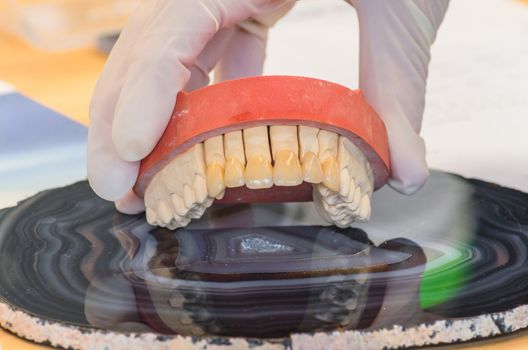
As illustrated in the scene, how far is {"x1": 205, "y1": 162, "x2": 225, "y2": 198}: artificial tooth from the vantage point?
822mm

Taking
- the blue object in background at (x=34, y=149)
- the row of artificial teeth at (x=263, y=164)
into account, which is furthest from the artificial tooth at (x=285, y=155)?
the blue object in background at (x=34, y=149)

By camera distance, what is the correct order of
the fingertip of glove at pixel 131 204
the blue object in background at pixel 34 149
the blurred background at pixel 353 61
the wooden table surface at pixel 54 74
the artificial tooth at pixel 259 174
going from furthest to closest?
1. the wooden table surface at pixel 54 74
2. the blurred background at pixel 353 61
3. the blue object in background at pixel 34 149
4. the fingertip of glove at pixel 131 204
5. the artificial tooth at pixel 259 174

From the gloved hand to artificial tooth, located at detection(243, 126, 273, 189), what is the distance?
0.07 meters

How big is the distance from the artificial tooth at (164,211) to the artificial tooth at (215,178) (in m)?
0.07

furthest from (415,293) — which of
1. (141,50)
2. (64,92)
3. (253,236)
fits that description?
(64,92)

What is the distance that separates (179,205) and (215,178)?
62 mm

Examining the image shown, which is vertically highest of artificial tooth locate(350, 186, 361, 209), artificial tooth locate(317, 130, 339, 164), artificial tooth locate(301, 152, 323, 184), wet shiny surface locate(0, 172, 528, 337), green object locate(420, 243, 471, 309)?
artificial tooth locate(317, 130, 339, 164)

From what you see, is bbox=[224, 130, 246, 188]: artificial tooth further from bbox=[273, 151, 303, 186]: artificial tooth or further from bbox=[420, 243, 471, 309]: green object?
bbox=[420, 243, 471, 309]: green object

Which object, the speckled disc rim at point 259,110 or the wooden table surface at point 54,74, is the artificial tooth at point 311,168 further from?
the wooden table surface at point 54,74

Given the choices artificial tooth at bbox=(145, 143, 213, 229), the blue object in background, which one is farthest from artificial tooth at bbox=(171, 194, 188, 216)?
the blue object in background

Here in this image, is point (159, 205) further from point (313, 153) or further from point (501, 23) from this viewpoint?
point (501, 23)

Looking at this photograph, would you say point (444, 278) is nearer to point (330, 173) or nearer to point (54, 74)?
point (330, 173)

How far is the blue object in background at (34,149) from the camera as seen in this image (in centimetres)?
110

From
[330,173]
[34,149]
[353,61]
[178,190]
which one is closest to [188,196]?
[178,190]
